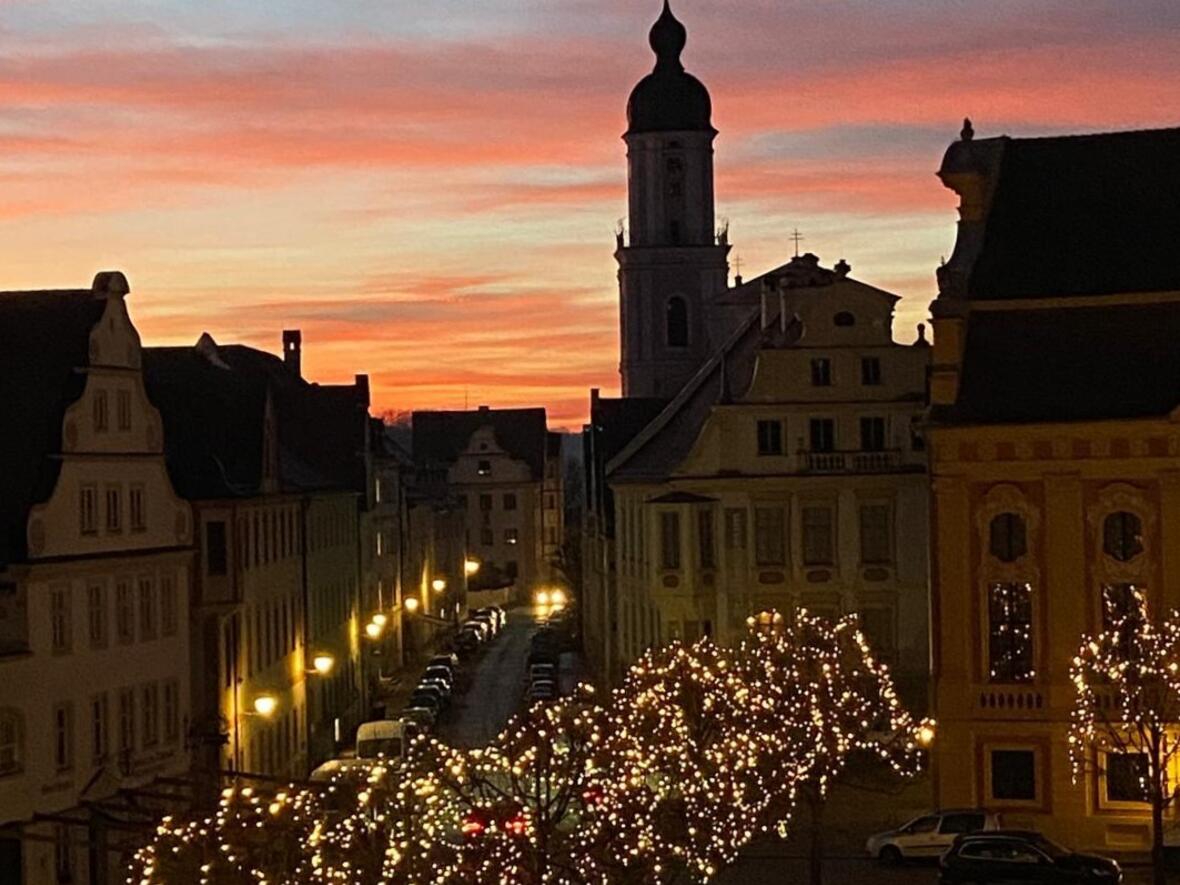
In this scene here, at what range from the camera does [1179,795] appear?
1871 inches

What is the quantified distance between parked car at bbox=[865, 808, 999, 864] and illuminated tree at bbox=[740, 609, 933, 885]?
1.54 metres

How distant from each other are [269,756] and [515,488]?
9491 centimetres

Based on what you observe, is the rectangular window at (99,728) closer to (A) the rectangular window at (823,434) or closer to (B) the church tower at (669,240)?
(A) the rectangular window at (823,434)

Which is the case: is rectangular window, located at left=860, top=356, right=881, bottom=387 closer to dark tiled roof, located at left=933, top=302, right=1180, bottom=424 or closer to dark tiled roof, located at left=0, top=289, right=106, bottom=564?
dark tiled roof, located at left=933, top=302, right=1180, bottom=424

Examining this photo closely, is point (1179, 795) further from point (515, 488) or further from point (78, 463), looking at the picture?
point (515, 488)

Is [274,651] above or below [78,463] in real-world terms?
below

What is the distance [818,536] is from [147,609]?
23531 millimetres

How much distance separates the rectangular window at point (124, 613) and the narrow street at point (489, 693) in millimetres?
10031

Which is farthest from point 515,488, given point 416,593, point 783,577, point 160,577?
point 160,577

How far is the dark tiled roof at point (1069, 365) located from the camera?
5175 cm

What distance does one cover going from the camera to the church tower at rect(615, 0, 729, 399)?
402ft

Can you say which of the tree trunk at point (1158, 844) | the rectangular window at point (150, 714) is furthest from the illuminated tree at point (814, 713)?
the rectangular window at point (150, 714)

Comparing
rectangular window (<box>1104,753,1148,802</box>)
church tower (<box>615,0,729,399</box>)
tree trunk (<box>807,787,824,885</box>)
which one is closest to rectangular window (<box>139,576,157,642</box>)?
tree trunk (<box>807,787,824,885</box>)

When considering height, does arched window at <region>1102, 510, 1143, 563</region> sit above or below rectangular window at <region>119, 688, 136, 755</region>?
above
